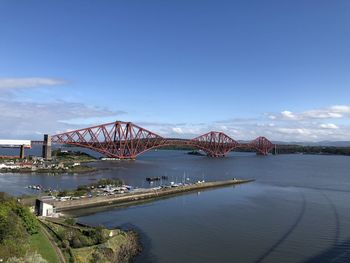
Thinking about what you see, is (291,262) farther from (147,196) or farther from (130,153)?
(130,153)

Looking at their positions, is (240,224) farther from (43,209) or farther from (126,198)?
(126,198)

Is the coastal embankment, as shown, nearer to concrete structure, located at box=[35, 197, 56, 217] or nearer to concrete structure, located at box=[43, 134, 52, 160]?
concrete structure, located at box=[35, 197, 56, 217]

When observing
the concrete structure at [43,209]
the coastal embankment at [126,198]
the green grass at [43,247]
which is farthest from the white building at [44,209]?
the green grass at [43,247]

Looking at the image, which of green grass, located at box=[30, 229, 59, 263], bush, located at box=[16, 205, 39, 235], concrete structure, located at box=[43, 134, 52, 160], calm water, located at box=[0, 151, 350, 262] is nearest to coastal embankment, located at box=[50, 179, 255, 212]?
calm water, located at box=[0, 151, 350, 262]

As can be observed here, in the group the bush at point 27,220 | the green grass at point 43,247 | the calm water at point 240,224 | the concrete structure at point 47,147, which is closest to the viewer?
the green grass at point 43,247

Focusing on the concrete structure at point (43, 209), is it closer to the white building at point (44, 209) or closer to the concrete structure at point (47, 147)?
the white building at point (44, 209)

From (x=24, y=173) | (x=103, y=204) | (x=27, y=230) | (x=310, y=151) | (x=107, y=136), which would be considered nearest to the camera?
(x=27, y=230)

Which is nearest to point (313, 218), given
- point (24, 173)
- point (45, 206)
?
point (45, 206)

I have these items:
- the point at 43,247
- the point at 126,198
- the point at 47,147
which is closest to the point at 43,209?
the point at 43,247
